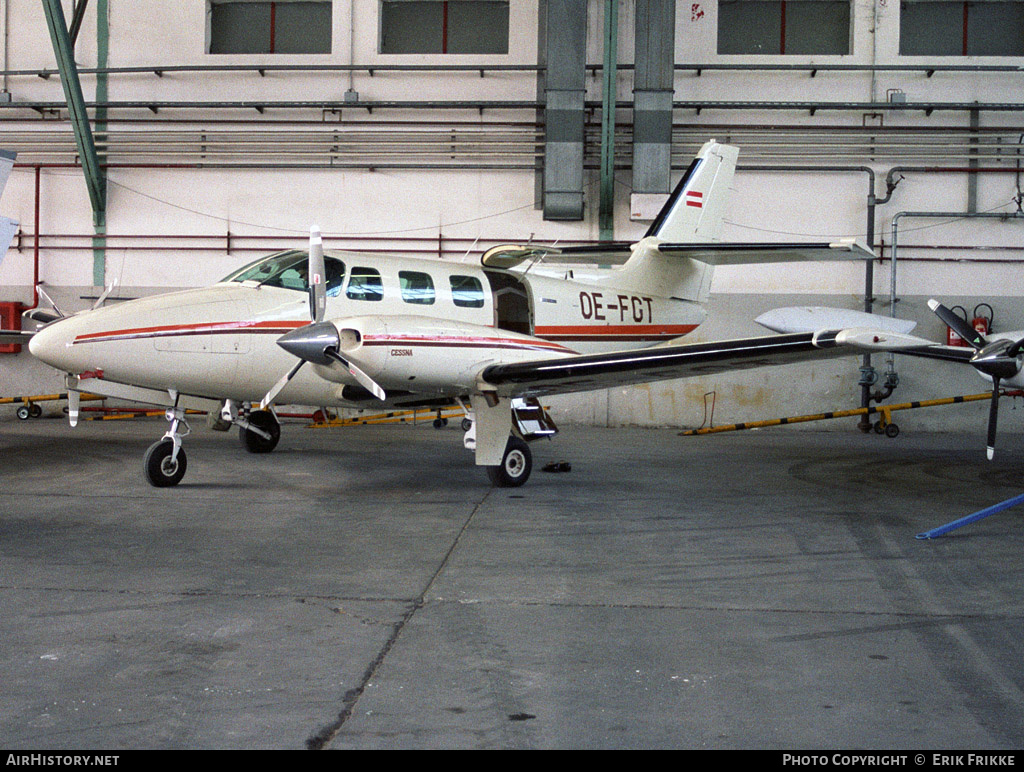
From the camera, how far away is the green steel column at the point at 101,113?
718 inches

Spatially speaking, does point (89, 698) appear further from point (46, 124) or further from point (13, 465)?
point (46, 124)

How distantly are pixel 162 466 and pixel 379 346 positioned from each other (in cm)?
264

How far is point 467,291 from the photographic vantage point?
10789mm

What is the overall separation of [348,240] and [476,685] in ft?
49.5

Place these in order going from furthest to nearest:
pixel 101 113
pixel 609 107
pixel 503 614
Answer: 1. pixel 101 113
2. pixel 609 107
3. pixel 503 614

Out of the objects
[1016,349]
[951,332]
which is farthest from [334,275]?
[951,332]

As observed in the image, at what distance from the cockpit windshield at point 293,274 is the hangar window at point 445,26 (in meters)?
9.99

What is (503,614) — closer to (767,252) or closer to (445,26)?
(767,252)

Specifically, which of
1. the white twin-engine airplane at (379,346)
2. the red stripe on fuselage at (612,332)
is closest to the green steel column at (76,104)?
the white twin-engine airplane at (379,346)

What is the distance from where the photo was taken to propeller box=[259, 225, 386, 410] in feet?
27.3

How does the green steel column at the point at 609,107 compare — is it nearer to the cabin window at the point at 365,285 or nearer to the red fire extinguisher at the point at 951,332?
the red fire extinguisher at the point at 951,332

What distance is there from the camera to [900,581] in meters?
5.84

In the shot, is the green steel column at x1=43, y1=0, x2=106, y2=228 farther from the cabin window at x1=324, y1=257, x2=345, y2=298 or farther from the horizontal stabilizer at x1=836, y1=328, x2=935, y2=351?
the horizontal stabilizer at x1=836, y1=328, x2=935, y2=351

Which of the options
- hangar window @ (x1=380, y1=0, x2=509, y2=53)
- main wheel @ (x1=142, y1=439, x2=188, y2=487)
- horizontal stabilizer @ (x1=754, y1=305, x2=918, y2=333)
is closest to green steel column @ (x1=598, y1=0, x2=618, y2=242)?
hangar window @ (x1=380, y1=0, x2=509, y2=53)
